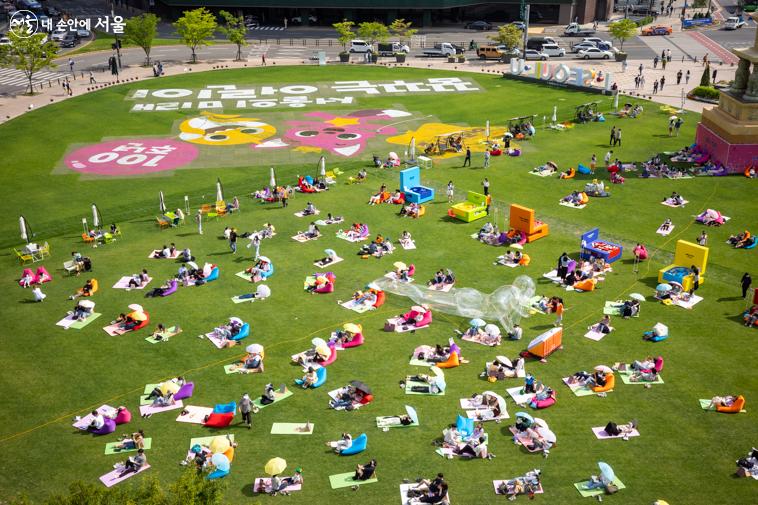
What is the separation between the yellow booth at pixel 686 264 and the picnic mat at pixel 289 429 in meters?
23.1

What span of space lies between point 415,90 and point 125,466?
70.9 meters

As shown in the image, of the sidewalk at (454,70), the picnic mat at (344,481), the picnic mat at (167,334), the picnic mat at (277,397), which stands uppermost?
the sidewalk at (454,70)

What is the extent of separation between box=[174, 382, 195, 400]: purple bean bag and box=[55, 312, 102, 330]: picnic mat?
9.40 m

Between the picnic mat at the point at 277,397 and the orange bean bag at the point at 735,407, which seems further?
the picnic mat at the point at 277,397

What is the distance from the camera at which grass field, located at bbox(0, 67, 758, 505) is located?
89.8 ft

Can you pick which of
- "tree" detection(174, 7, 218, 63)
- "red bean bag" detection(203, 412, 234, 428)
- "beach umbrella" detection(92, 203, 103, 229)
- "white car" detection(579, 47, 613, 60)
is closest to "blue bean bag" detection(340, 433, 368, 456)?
"red bean bag" detection(203, 412, 234, 428)

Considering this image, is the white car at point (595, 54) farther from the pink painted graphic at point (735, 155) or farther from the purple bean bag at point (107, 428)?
the purple bean bag at point (107, 428)

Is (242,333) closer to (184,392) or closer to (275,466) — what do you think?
(184,392)

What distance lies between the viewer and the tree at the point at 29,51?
8375 centimetres

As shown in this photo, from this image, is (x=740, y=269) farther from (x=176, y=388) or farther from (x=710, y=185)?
(x=176, y=388)

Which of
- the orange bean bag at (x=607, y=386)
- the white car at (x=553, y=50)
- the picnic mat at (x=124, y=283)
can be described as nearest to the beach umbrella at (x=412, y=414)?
the orange bean bag at (x=607, y=386)

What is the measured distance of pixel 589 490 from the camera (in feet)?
84.9

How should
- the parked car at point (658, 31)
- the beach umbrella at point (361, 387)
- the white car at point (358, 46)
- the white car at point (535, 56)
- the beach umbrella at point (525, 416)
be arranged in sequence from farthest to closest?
1. the parked car at point (658, 31)
2. the white car at point (358, 46)
3. the white car at point (535, 56)
4. the beach umbrella at point (361, 387)
5. the beach umbrella at point (525, 416)

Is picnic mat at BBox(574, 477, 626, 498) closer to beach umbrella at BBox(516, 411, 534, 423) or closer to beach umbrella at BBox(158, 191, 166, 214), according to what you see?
beach umbrella at BBox(516, 411, 534, 423)
